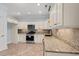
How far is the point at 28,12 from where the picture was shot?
163 centimetres

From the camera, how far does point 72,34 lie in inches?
71.2

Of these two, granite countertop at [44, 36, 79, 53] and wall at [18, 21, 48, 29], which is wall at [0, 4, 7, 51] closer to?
wall at [18, 21, 48, 29]

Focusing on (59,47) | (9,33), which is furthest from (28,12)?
(59,47)

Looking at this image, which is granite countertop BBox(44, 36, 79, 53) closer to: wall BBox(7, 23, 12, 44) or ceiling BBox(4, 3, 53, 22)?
ceiling BBox(4, 3, 53, 22)

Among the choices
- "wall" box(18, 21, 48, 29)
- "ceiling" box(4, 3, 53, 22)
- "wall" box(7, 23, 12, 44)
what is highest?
"ceiling" box(4, 3, 53, 22)

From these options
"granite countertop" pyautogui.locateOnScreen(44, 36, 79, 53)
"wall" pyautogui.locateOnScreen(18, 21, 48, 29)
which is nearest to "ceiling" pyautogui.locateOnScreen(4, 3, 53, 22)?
"wall" pyautogui.locateOnScreen(18, 21, 48, 29)

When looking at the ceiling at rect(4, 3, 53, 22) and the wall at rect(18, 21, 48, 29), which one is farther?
the wall at rect(18, 21, 48, 29)

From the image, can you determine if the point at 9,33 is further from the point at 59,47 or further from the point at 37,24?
the point at 59,47

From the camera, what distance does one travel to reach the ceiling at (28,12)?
5.08 ft

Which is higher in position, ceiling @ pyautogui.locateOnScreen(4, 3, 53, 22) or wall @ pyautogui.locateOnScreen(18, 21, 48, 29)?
ceiling @ pyautogui.locateOnScreen(4, 3, 53, 22)

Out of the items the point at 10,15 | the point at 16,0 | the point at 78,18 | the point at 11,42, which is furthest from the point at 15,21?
the point at 78,18

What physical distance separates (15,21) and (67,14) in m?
0.68

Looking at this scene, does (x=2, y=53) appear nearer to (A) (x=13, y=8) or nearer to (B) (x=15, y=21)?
(B) (x=15, y=21)

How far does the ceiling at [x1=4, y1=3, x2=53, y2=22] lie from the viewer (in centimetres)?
155
